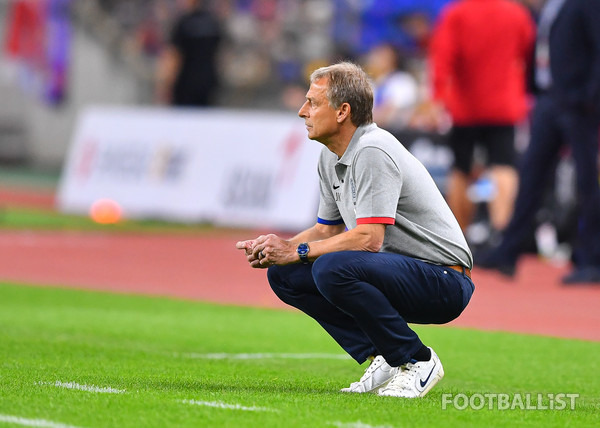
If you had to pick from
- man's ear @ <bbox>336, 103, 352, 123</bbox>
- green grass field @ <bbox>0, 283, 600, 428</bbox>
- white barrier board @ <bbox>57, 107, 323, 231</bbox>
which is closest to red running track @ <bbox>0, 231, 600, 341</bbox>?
green grass field @ <bbox>0, 283, 600, 428</bbox>

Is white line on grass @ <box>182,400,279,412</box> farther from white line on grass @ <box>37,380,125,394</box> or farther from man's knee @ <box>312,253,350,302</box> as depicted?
man's knee @ <box>312,253,350,302</box>

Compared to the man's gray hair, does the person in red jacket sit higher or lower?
lower

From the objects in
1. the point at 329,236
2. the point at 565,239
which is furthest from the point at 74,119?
the point at 329,236

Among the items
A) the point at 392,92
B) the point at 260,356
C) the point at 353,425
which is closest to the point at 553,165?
the point at 392,92

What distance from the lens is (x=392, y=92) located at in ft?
54.7

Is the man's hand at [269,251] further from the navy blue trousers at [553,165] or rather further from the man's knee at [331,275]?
the navy blue trousers at [553,165]

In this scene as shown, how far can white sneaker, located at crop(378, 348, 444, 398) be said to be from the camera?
240 inches

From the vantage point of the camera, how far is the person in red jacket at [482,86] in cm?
1365

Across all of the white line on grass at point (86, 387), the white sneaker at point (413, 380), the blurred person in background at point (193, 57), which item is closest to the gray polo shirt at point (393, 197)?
the white sneaker at point (413, 380)

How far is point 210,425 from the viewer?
16.6 ft

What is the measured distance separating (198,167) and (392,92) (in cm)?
304

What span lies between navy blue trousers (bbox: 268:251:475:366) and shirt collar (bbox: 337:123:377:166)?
0.45m

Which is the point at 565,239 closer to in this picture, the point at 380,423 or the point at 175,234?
the point at 175,234

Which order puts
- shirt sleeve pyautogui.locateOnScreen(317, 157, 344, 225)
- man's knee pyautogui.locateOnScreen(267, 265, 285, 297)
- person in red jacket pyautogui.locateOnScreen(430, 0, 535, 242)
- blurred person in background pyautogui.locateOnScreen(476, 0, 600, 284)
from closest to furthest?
man's knee pyautogui.locateOnScreen(267, 265, 285, 297) < shirt sleeve pyautogui.locateOnScreen(317, 157, 344, 225) < blurred person in background pyautogui.locateOnScreen(476, 0, 600, 284) < person in red jacket pyautogui.locateOnScreen(430, 0, 535, 242)
